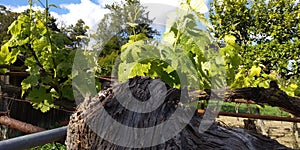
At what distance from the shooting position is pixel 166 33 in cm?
88

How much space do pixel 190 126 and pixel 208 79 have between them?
0.52m

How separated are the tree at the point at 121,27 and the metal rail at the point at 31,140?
0.53m

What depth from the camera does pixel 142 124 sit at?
399 millimetres

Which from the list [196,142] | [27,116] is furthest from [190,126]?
[27,116]

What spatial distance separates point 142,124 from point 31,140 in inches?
7.7

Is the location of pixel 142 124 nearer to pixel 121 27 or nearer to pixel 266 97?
pixel 266 97

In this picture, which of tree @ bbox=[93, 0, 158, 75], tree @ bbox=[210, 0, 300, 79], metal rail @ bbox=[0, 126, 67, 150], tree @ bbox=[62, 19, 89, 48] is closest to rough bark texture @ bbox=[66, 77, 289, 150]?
metal rail @ bbox=[0, 126, 67, 150]

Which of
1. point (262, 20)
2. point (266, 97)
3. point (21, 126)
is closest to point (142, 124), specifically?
point (266, 97)

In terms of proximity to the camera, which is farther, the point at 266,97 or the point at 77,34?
the point at 77,34

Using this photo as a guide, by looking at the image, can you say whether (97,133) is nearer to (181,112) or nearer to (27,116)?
(181,112)

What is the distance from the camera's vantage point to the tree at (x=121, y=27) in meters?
1.04

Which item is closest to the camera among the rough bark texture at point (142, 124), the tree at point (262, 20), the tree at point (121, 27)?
the rough bark texture at point (142, 124)

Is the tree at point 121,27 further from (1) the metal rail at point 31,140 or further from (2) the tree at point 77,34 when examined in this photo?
(1) the metal rail at point 31,140

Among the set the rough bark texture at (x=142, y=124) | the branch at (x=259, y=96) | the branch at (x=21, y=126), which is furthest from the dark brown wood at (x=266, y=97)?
the branch at (x=21, y=126)
